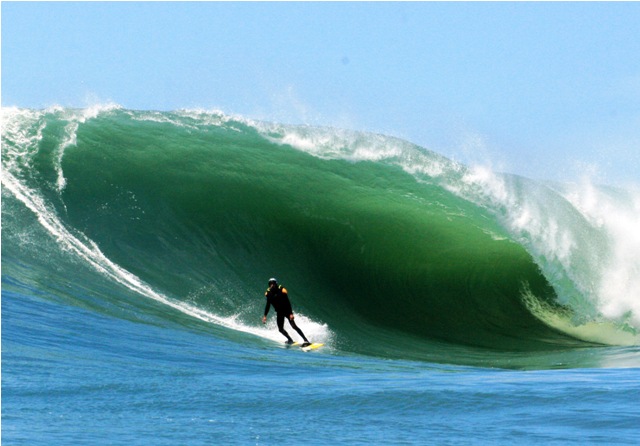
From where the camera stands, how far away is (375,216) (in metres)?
15.4

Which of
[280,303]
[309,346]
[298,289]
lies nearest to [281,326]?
[280,303]

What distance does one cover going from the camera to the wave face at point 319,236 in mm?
11195

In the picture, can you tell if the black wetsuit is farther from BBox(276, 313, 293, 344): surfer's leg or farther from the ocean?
the ocean

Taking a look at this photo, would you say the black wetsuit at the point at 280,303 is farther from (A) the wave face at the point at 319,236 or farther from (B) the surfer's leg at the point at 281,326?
(A) the wave face at the point at 319,236

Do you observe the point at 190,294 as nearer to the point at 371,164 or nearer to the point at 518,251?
the point at 518,251

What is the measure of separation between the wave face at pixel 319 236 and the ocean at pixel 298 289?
4 centimetres

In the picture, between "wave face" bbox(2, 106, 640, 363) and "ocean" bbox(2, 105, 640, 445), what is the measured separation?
0.14ft

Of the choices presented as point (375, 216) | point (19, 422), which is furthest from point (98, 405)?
point (375, 216)

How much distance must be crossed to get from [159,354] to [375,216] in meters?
7.86

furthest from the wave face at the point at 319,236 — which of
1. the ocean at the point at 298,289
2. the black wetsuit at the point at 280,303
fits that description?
the black wetsuit at the point at 280,303

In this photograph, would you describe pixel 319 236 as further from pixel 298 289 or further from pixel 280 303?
pixel 280 303

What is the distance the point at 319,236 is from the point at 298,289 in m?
1.95

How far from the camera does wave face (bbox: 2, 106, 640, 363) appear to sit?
11.2 meters

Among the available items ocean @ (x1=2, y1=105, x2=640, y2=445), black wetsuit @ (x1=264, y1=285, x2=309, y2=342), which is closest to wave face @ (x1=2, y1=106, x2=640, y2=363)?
ocean @ (x1=2, y1=105, x2=640, y2=445)
